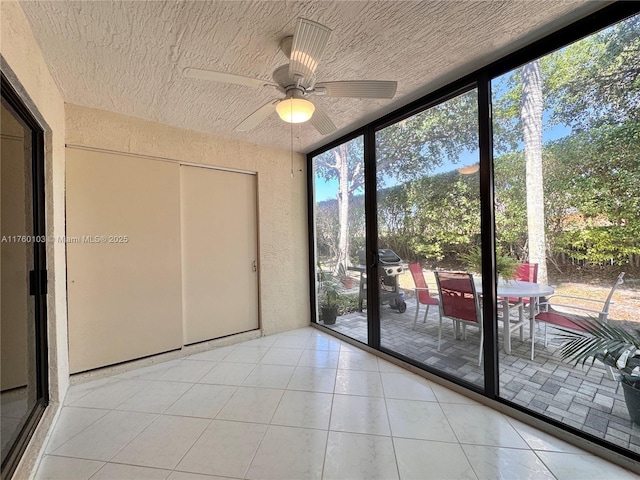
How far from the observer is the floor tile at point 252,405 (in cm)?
183

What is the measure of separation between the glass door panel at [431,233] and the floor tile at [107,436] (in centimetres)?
217

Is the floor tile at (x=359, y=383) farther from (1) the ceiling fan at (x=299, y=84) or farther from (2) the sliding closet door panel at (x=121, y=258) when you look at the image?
(1) the ceiling fan at (x=299, y=84)

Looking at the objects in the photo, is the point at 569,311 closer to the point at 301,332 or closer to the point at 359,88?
the point at 359,88

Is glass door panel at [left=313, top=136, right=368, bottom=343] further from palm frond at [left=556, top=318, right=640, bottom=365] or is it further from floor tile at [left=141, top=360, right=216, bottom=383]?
palm frond at [left=556, top=318, right=640, bottom=365]

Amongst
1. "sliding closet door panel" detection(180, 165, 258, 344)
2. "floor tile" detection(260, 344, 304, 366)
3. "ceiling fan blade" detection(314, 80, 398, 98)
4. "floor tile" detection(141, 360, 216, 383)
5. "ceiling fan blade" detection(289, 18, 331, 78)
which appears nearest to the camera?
"ceiling fan blade" detection(289, 18, 331, 78)

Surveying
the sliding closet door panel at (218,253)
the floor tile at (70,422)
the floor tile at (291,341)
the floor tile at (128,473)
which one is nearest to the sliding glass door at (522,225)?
the floor tile at (291,341)

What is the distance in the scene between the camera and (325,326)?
11.7ft

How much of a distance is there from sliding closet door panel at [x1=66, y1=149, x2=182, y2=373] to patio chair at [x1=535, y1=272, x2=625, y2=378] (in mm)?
3252

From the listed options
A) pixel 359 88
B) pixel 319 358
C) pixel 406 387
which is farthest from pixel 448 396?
pixel 359 88

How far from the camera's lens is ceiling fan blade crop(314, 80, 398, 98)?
147 cm

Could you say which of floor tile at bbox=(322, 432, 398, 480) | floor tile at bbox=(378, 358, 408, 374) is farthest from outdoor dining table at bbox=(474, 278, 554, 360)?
floor tile at bbox=(322, 432, 398, 480)

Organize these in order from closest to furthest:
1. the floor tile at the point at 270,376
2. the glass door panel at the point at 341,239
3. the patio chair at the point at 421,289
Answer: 1. the floor tile at the point at 270,376
2. the patio chair at the point at 421,289
3. the glass door panel at the point at 341,239

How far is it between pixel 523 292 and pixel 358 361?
5.18 ft

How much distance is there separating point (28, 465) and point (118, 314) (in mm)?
1287
